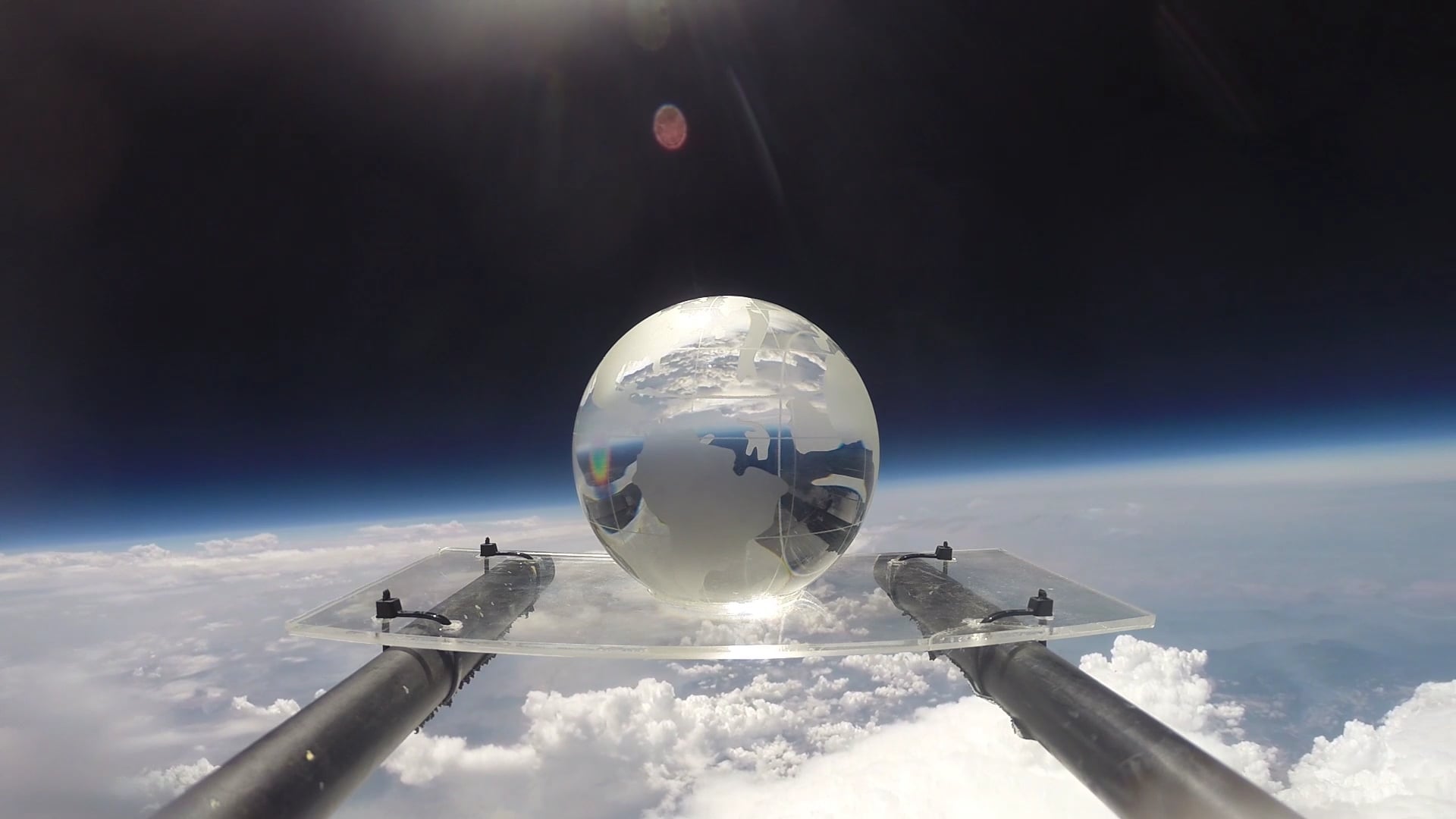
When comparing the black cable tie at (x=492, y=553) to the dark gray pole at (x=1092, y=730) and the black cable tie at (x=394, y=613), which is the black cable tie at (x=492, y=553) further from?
the dark gray pole at (x=1092, y=730)

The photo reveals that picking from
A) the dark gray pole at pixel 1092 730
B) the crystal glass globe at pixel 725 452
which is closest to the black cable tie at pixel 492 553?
the crystal glass globe at pixel 725 452

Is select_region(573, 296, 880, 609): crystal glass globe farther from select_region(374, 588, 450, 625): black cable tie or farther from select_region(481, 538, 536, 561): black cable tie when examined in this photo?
select_region(481, 538, 536, 561): black cable tie

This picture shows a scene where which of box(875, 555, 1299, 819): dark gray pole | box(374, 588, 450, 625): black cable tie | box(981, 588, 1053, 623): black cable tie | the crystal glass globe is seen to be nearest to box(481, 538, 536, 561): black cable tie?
box(374, 588, 450, 625): black cable tie

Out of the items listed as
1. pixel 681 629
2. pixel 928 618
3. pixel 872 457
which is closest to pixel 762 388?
pixel 872 457

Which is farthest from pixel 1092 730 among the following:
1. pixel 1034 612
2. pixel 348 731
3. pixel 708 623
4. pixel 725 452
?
pixel 348 731

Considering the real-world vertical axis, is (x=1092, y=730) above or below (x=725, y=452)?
below

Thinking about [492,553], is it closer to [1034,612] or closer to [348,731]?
[348,731]

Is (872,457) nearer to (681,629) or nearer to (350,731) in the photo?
(681,629)
